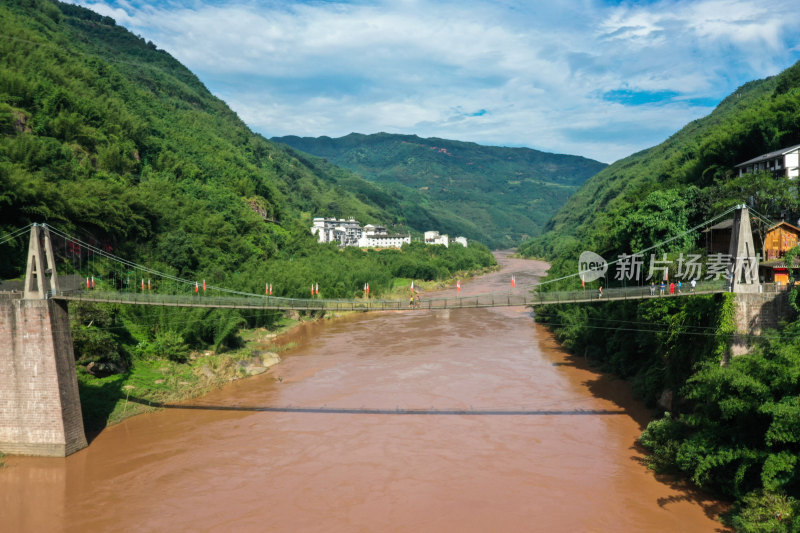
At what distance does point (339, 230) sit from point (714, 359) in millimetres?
57635

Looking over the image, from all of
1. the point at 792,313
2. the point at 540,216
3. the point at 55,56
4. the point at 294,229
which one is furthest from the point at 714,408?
the point at 540,216

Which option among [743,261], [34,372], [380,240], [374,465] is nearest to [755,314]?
[743,261]

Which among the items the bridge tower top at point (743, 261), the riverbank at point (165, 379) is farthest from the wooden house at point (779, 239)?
the riverbank at point (165, 379)

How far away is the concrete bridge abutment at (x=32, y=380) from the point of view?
1230cm

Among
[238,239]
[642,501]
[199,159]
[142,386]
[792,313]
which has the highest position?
[199,159]

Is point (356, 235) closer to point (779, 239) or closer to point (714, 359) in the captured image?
point (779, 239)

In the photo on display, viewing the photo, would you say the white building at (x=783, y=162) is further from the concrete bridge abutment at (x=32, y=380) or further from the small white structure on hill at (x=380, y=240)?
the small white structure on hill at (x=380, y=240)

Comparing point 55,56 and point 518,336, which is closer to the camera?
point 518,336

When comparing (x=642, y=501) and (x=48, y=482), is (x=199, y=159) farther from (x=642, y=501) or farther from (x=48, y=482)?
(x=642, y=501)

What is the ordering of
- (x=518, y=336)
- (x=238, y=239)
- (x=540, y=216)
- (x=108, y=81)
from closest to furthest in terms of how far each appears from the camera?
(x=518, y=336) < (x=238, y=239) < (x=108, y=81) < (x=540, y=216)

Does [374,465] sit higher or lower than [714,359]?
lower

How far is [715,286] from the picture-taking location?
1246 centimetres

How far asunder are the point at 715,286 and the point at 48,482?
16021 mm

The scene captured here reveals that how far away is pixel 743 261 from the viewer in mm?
12133
